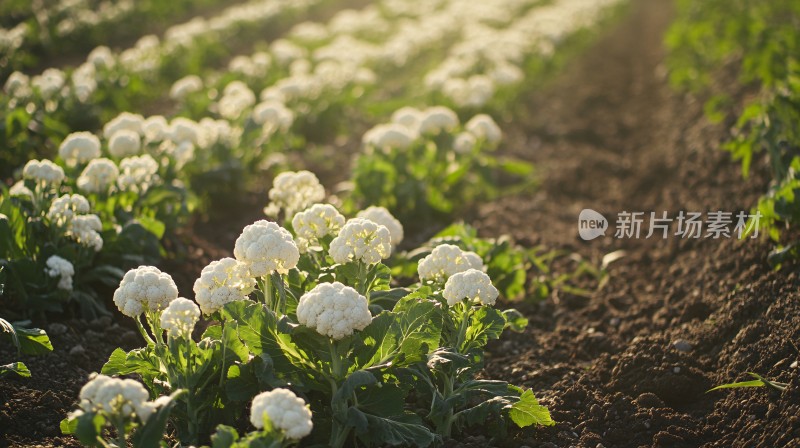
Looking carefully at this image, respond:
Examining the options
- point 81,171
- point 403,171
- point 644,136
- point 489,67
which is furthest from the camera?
point 489,67

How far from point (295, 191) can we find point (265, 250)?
1.62m

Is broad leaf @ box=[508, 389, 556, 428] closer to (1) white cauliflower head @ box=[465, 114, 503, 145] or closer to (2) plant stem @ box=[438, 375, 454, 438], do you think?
(2) plant stem @ box=[438, 375, 454, 438]

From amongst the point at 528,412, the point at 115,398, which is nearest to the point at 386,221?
the point at 528,412

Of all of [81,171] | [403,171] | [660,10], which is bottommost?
[660,10]

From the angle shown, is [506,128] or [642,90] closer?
[506,128]

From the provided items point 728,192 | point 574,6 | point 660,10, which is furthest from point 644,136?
point 660,10

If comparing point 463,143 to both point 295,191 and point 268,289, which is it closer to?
point 295,191

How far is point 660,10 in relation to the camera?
26.2 metres

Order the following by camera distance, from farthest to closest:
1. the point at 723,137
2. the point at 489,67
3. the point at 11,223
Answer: the point at 489,67
the point at 723,137
the point at 11,223

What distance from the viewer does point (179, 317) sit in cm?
373

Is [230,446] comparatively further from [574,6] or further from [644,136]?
[574,6]

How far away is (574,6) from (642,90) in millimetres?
8241

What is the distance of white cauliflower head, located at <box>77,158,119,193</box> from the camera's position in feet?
19.3

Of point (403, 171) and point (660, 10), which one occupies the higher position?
point (403, 171)
